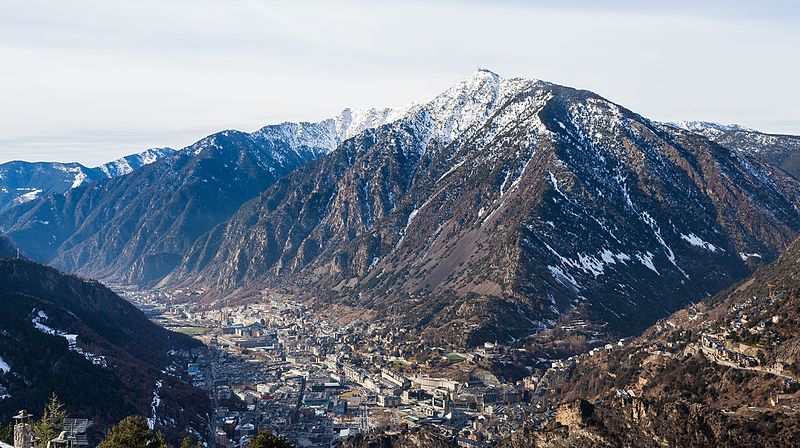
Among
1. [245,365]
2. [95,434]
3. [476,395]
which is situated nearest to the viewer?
[95,434]

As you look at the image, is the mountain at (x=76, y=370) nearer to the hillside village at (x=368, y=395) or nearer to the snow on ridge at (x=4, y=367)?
the snow on ridge at (x=4, y=367)

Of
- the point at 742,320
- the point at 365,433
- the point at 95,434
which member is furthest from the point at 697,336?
the point at 95,434

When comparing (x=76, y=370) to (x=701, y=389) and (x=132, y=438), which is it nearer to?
(x=132, y=438)

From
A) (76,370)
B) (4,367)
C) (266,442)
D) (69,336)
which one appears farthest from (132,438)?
(69,336)

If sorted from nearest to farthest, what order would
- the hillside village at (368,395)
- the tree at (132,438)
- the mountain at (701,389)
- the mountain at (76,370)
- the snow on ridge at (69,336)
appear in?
the tree at (132,438), the mountain at (701,389), the mountain at (76,370), the hillside village at (368,395), the snow on ridge at (69,336)

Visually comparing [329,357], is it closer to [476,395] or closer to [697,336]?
[476,395]

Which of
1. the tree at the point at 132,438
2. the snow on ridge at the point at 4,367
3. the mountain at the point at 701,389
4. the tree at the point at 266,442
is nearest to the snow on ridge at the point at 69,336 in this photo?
the snow on ridge at the point at 4,367
